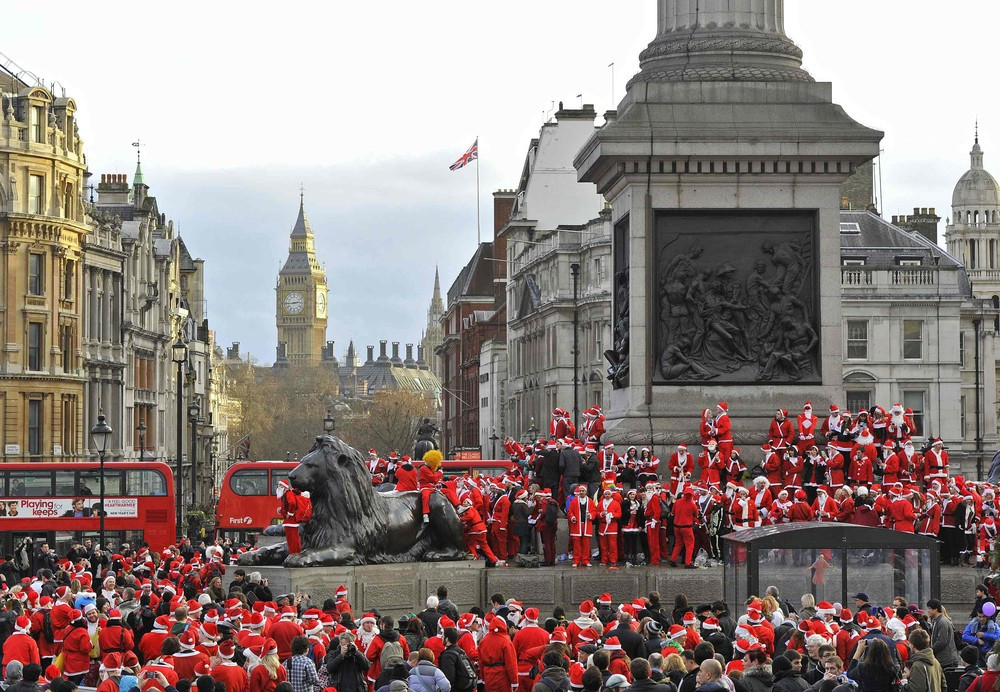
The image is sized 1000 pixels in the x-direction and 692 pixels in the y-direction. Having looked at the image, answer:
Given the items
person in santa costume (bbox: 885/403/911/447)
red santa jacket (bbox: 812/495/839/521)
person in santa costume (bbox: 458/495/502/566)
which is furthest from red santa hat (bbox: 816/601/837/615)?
person in santa costume (bbox: 885/403/911/447)

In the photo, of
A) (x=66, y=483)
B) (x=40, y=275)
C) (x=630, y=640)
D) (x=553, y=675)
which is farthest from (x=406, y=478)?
(x=40, y=275)

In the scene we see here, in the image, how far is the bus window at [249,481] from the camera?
50562mm

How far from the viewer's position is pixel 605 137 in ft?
88.2

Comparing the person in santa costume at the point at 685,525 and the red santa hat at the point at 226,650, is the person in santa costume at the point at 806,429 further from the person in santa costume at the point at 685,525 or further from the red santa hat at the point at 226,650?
the red santa hat at the point at 226,650

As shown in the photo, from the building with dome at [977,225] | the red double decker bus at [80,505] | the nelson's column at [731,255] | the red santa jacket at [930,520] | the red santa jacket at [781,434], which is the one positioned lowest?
the red double decker bus at [80,505]

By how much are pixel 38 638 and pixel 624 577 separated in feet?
24.1

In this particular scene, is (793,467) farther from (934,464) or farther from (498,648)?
(498,648)

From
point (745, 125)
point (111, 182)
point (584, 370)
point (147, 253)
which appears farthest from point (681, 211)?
point (111, 182)

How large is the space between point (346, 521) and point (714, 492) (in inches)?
190

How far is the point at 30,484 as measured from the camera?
47.1 m

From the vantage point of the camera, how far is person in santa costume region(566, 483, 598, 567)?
80.7ft

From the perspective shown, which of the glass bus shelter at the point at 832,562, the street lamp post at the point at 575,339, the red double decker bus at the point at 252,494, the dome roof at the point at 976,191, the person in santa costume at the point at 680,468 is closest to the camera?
the glass bus shelter at the point at 832,562

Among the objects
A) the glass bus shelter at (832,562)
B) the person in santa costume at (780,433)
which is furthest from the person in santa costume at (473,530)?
the glass bus shelter at (832,562)

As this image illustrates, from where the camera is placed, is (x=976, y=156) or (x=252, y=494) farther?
(x=976, y=156)
